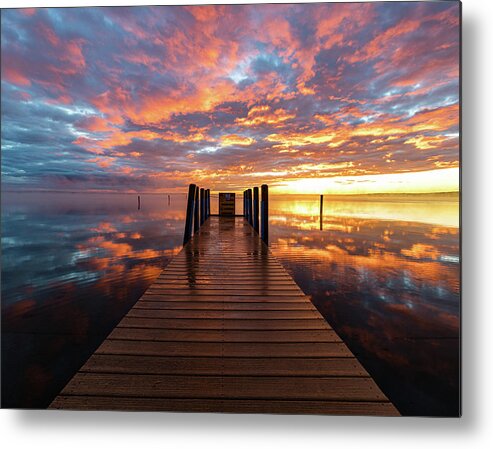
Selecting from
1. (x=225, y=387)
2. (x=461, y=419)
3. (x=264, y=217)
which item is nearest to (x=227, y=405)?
(x=225, y=387)

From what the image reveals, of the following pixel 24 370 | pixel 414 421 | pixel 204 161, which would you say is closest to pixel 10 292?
pixel 24 370

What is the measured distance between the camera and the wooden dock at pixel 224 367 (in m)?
1.53

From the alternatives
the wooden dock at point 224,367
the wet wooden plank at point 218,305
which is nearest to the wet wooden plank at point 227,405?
the wooden dock at point 224,367

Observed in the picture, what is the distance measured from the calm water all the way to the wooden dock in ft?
3.82

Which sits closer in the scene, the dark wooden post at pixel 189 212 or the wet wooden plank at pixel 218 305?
the wet wooden plank at pixel 218 305

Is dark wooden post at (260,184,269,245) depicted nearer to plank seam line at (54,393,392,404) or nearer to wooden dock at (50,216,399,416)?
wooden dock at (50,216,399,416)

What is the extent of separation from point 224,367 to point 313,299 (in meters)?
3.55

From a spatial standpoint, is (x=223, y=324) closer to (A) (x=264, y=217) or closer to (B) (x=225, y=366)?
(B) (x=225, y=366)

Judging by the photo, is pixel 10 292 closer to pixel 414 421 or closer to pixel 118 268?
pixel 414 421

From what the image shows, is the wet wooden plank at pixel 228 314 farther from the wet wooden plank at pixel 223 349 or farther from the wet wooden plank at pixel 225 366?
the wet wooden plank at pixel 225 366

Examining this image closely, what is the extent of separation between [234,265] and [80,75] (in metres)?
2.61

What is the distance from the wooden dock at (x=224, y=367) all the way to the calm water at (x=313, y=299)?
3.82 feet

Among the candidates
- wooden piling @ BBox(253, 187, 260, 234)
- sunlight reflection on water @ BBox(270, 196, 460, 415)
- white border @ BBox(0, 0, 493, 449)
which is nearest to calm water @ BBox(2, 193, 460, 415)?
sunlight reflection on water @ BBox(270, 196, 460, 415)

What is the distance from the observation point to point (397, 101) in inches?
110
